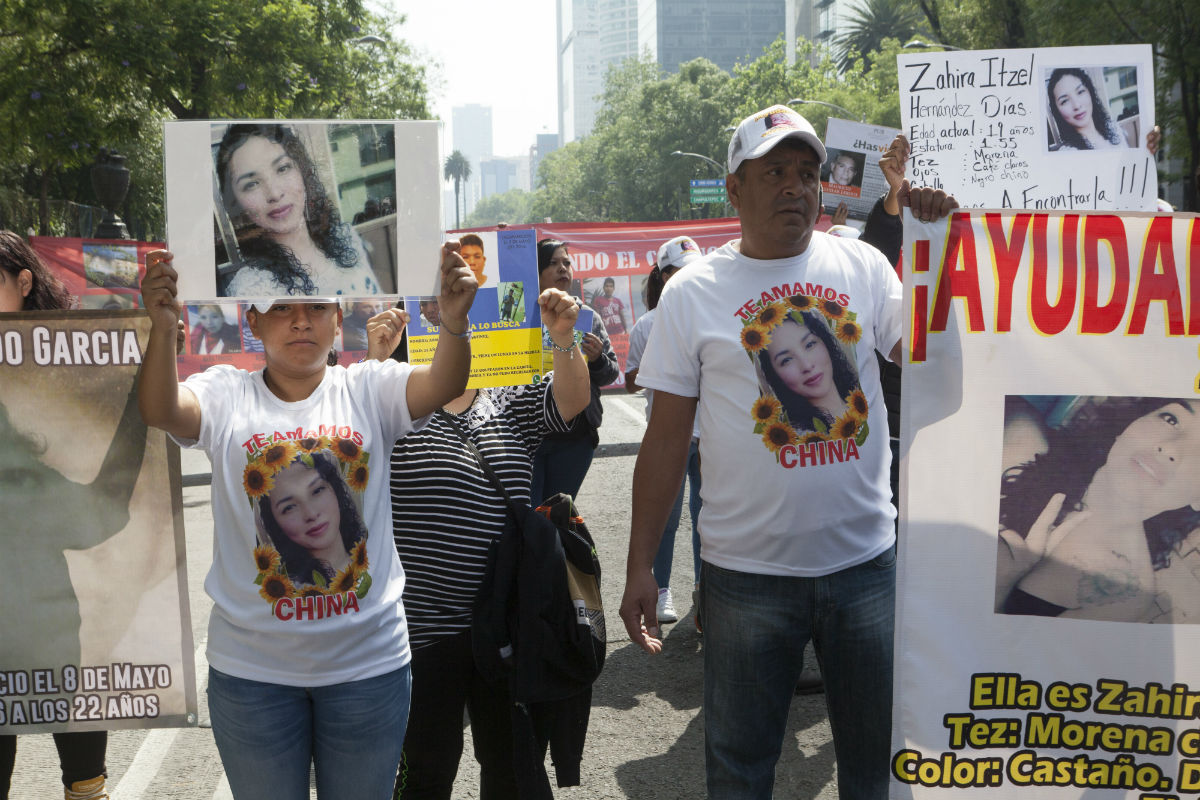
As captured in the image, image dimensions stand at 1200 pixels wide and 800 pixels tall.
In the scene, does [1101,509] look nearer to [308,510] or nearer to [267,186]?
[308,510]

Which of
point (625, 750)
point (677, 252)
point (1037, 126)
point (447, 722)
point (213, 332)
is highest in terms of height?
point (1037, 126)

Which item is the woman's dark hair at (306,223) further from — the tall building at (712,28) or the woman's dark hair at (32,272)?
the tall building at (712,28)

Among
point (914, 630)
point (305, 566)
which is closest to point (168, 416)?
point (305, 566)

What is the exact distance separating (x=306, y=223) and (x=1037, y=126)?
296 centimetres

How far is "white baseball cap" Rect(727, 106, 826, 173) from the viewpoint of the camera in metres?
2.89

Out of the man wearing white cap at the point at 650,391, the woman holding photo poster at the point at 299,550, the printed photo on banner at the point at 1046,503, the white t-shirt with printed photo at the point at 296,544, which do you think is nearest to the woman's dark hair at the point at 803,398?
the printed photo on banner at the point at 1046,503

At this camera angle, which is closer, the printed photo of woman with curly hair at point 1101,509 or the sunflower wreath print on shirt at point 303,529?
the sunflower wreath print on shirt at point 303,529

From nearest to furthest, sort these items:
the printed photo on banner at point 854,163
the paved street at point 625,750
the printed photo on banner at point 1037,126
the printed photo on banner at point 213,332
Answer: the paved street at point 625,750 < the printed photo on banner at point 1037,126 < the printed photo on banner at point 854,163 < the printed photo on banner at point 213,332

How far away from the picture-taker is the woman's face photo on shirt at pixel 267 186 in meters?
2.67

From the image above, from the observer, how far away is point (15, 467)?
10.7 feet

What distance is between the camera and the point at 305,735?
264 centimetres

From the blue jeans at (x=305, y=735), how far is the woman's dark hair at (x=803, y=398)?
1.13m

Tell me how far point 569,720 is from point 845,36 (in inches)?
3150

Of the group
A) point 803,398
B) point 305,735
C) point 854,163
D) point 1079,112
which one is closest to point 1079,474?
point 803,398
